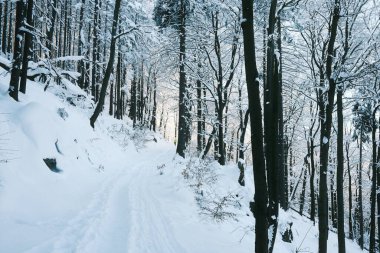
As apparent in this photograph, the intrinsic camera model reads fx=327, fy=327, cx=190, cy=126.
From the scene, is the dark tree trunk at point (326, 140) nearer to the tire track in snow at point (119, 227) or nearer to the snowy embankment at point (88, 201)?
the snowy embankment at point (88, 201)

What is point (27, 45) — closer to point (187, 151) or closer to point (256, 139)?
point (256, 139)

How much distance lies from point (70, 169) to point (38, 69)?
628 centimetres

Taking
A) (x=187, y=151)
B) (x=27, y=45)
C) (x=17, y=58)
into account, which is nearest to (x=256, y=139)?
(x=17, y=58)

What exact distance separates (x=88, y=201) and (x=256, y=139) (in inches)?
231

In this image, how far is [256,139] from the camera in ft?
17.7

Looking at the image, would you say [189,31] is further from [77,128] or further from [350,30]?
[350,30]

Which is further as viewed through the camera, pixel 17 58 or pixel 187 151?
pixel 187 151

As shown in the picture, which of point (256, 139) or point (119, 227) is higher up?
point (256, 139)

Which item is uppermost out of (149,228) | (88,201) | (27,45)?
(27,45)

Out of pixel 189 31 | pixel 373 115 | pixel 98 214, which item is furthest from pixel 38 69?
pixel 373 115

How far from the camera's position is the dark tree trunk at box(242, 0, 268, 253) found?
209 inches

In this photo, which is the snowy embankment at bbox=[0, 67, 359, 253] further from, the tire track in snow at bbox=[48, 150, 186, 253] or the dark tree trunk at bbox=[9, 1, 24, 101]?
the dark tree trunk at bbox=[9, 1, 24, 101]

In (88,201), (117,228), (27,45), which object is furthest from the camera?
(27,45)

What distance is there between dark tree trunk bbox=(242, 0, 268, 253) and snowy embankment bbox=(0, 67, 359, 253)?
1.81 metres
